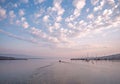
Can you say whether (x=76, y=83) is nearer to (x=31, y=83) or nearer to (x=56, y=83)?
(x=56, y=83)

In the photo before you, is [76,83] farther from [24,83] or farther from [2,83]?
[2,83]

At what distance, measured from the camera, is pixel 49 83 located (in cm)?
1798

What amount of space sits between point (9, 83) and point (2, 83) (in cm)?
116

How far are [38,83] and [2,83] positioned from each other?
5311 millimetres

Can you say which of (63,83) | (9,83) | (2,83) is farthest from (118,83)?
(2,83)

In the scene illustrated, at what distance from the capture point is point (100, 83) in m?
18.0

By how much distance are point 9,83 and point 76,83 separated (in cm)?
988

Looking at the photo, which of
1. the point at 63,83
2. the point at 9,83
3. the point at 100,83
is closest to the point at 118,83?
the point at 100,83

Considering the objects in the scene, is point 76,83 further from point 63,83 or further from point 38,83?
point 38,83

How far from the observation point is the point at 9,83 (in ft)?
58.0

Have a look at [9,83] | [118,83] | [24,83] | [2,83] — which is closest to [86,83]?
[118,83]

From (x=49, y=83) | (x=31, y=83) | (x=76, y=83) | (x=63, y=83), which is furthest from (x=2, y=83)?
(x=76, y=83)

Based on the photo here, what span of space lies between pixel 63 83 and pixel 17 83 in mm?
6775

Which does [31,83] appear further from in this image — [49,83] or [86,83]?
[86,83]
